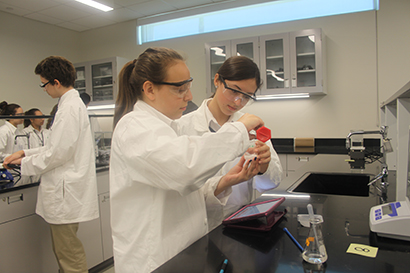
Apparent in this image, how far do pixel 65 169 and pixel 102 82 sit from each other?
3.37 meters

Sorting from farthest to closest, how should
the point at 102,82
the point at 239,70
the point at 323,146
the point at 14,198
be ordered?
1. the point at 102,82
2. the point at 323,146
3. the point at 14,198
4. the point at 239,70

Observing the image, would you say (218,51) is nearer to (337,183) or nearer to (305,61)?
(305,61)

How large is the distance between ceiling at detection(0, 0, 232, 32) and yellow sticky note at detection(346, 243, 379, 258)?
4.25m

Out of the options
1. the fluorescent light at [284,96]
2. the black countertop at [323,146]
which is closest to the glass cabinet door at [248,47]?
the fluorescent light at [284,96]

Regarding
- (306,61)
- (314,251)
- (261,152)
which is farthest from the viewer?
(306,61)

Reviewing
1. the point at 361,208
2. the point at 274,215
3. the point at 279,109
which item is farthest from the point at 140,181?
the point at 279,109

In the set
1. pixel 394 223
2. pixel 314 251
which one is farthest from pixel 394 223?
pixel 314 251

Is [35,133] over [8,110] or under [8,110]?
under

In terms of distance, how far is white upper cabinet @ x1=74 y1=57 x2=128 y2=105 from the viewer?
16.0 ft

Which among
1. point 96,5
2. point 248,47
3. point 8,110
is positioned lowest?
point 8,110

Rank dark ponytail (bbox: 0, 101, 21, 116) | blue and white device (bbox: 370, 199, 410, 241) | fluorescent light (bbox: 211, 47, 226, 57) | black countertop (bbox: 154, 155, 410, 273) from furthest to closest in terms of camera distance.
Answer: fluorescent light (bbox: 211, 47, 226, 57) → dark ponytail (bbox: 0, 101, 21, 116) → blue and white device (bbox: 370, 199, 410, 241) → black countertop (bbox: 154, 155, 410, 273)

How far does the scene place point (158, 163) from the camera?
2.46 feet

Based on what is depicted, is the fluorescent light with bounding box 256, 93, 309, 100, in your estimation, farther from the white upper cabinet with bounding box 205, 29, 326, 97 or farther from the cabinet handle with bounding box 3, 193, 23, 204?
the cabinet handle with bounding box 3, 193, 23, 204

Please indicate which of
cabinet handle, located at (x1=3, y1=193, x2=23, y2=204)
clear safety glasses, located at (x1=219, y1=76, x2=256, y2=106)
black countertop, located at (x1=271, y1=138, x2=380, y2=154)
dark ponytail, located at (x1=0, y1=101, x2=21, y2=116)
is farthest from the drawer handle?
black countertop, located at (x1=271, y1=138, x2=380, y2=154)
